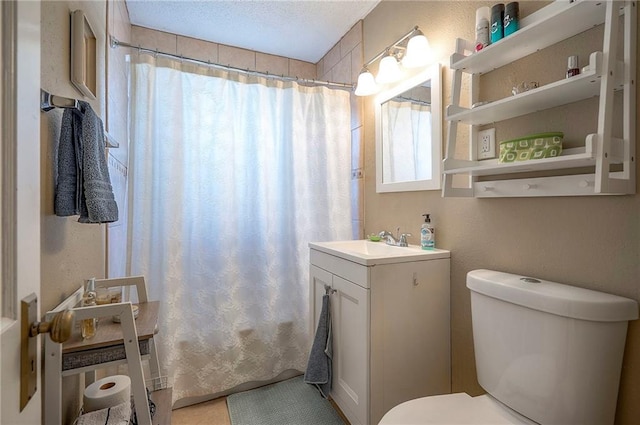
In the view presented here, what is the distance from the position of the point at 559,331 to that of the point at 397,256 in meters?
0.58

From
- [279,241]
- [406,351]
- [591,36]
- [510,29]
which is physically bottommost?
[406,351]

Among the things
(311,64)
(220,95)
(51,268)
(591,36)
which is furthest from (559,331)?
(311,64)

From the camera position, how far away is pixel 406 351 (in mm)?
1342

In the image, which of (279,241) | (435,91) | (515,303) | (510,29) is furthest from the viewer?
(279,241)

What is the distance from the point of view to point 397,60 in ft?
5.77

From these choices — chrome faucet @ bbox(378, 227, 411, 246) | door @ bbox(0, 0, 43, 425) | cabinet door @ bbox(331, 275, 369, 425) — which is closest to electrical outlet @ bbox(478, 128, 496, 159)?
chrome faucet @ bbox(378, 227, 411, 246)

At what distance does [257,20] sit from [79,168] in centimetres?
166

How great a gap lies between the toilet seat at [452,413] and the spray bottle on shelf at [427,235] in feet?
2.11

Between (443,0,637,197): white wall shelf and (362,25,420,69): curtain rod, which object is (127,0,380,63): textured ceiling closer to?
(362,25,420,69): curtain rod

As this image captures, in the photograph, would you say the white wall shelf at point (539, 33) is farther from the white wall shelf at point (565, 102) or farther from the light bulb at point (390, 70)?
the light bulb at point (390, 70)

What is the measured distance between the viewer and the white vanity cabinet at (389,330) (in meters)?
1.29

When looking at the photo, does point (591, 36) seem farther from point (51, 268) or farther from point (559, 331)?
point (51, 268)

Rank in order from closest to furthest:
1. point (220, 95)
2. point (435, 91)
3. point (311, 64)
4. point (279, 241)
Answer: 1. point (435, 91)
2. point (220, 95)
3. point (279, 241)
4. point (311, 64)

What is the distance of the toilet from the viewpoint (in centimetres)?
85
